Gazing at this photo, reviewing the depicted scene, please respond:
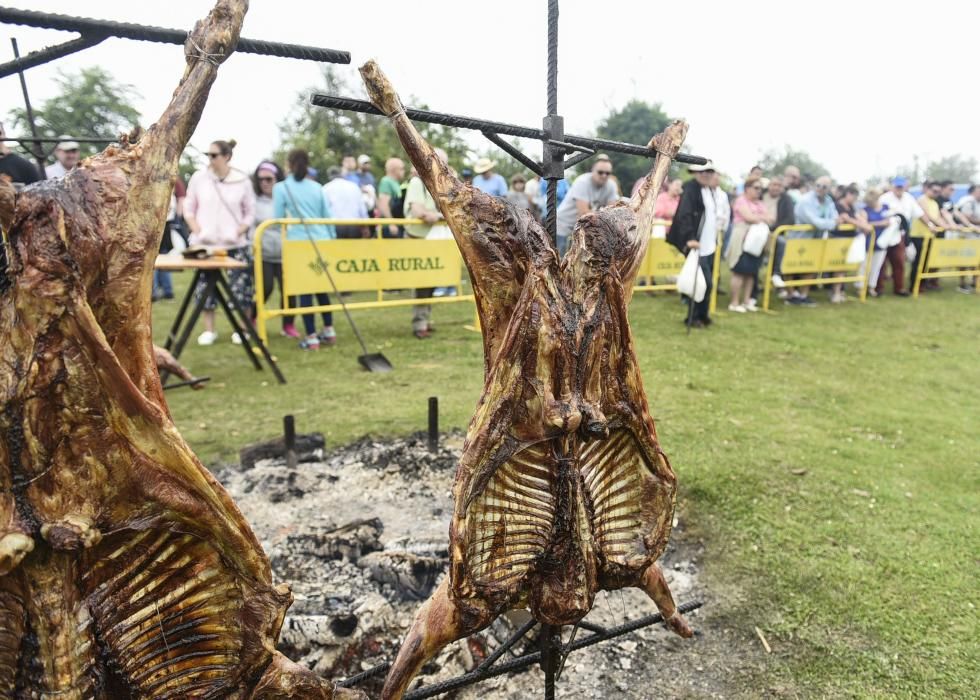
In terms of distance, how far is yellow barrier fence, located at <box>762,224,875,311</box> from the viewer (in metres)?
10.9

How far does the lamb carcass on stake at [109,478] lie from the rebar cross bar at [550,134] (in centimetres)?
62

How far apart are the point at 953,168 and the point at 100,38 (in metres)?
98.8

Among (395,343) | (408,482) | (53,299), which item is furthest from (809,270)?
(53,299)

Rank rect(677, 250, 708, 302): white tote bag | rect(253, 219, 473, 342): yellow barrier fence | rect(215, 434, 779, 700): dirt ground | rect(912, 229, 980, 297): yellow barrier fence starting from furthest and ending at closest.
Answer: rect(912, 229, 980, 297): yellow barrier fence → rect(677, 250, 708, 302): white tote bag → rect(253, 219, 473, 342): yellow barrier fence → rect(215, 434, 779, 700): dirt ground

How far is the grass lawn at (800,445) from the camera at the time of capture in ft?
9.44

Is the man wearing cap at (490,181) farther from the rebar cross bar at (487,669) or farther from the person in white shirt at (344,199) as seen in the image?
the rebar cross bar at (487,669)

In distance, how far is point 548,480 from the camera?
208cm

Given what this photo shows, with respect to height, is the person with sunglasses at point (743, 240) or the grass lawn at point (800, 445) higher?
the person with sunglasses at point (743, 240)

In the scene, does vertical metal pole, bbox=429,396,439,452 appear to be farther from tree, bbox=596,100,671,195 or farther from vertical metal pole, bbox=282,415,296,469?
tree, bbox=596,100,671,195

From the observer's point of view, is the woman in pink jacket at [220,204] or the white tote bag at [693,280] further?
the white tote bag at [693,280]

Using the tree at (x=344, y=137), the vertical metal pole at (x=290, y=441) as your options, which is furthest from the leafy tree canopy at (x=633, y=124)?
the vertical metal pole at (x=290, y=441)

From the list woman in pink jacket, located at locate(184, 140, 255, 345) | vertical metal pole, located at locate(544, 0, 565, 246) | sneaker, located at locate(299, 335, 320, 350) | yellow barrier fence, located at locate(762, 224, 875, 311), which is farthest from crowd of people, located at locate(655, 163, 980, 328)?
vertical metal pole, located at locate(544, 0, 565, 246)

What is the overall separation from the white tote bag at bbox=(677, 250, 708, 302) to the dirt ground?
5487 mm

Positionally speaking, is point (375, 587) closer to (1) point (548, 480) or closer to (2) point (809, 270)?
Answer: (1) point (548, 480)
